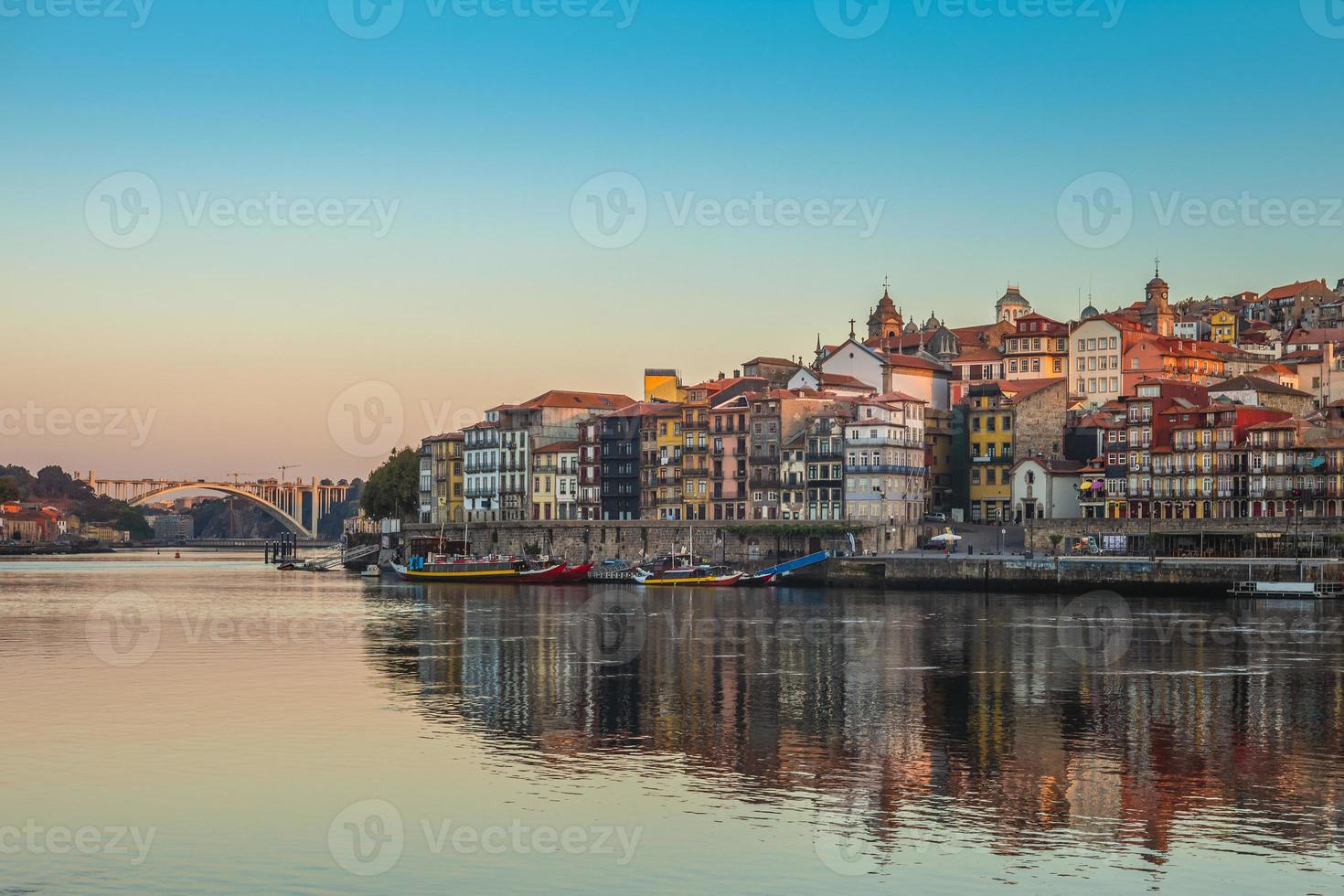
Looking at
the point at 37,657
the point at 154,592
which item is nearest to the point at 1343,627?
the point at 37,657

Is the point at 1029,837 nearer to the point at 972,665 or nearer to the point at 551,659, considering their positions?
the point at 972,665

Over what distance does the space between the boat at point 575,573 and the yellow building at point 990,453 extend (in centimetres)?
2868

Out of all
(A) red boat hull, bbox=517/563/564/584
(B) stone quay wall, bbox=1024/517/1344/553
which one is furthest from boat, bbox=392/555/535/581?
(B) stone quay wall, bbox=1024/517/1344/553

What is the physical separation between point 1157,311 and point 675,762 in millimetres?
130236

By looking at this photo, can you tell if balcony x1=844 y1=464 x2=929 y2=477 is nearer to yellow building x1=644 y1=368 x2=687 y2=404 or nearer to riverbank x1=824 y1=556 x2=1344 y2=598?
riverbank x1=824 y1=556 x2=1344 y2=598

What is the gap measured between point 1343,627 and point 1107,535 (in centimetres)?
3294

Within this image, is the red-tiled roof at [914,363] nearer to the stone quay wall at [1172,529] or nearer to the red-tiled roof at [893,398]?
the red-tiled roof at [893,398]

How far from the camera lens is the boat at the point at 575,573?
110938mm

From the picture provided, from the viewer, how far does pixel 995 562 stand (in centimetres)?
9112

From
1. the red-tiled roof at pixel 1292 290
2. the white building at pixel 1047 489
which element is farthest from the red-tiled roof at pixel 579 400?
the red-tiled roof at pixel 1292 290

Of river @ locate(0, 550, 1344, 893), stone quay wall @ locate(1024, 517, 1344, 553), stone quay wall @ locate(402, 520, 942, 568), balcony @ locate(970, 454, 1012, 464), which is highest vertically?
balcony @ locate(970, 454, 1012, 464)

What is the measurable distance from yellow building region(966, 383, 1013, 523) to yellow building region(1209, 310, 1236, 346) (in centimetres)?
6211

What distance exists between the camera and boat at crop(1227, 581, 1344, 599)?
8225 cm

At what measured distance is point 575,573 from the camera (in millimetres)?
111688
